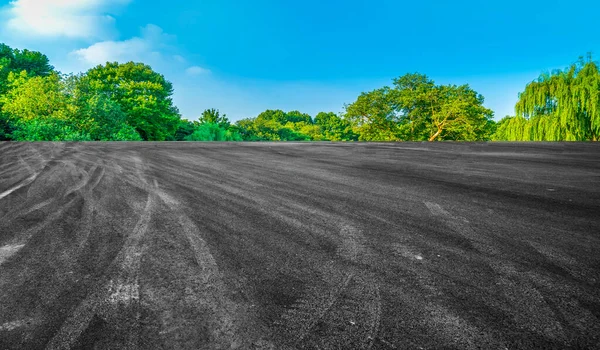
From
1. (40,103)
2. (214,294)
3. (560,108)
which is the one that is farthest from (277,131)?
(214,294)

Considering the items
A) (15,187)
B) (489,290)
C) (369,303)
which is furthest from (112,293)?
(15,187)

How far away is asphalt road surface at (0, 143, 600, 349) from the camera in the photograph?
148 cm

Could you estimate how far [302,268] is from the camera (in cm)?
212

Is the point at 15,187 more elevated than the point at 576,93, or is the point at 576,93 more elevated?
the point at 576,93

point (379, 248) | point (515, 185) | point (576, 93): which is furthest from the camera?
point (576, 93)

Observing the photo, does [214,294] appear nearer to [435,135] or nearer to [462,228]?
[462,228]

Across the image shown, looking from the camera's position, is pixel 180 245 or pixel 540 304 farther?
pixel 180 245

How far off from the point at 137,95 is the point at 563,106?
1607 inches

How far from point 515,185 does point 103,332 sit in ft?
17.4

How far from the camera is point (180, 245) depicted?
2.55 m

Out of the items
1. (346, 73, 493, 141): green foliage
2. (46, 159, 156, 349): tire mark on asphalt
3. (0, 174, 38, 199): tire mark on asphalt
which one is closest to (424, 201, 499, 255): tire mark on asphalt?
(46, 159, 156, 349): tire mark on asphalt

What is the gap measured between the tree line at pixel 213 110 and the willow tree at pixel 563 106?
53mm

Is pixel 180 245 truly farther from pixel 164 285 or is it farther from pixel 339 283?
pixel 339 283

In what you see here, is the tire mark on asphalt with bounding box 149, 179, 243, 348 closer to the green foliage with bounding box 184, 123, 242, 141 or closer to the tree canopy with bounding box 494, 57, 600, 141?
the tree canopy with bounding box 494, 57, 600, 141
